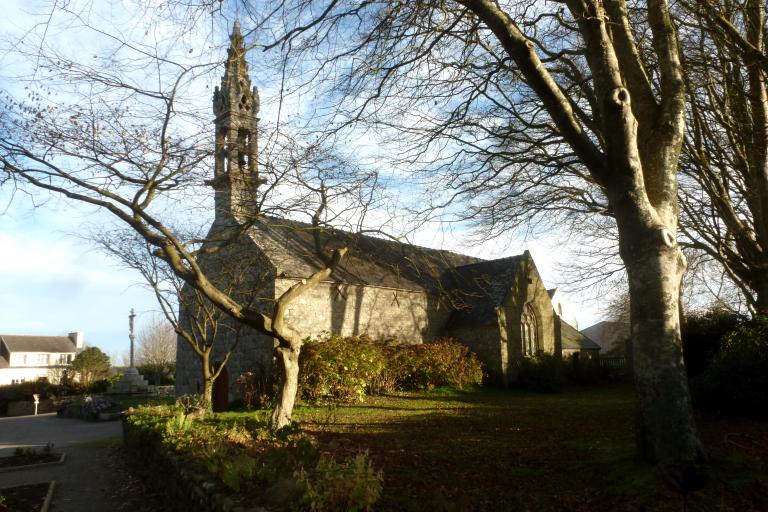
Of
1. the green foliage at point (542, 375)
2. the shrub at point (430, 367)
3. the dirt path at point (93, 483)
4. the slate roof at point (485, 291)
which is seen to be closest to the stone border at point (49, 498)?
the dirt path at point (93, 483)

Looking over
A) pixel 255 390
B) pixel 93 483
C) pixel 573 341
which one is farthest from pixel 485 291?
pixel 93 483

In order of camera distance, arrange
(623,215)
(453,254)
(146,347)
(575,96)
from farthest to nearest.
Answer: (146,347) → (453,254) → (575,96) → (623,215)

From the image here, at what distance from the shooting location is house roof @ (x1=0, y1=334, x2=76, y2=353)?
5659 centimetres

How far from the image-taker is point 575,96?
38.5 feet

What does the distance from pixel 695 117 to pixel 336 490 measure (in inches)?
466

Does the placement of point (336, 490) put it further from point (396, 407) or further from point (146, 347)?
point (146, 347)

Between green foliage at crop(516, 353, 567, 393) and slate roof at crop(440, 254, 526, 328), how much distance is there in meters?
2.39

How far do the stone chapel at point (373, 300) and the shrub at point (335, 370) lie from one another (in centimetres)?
232

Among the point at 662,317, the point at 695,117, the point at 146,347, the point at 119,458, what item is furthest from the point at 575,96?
the point at 146,347

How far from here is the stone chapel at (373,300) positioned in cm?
1980

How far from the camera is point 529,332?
2591 centimetres

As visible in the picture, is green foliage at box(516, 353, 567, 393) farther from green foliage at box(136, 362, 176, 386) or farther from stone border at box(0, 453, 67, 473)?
green foliage at box(136, 362, 176, 386)

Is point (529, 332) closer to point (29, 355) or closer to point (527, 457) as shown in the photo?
point (527, 457)

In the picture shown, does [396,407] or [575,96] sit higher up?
[575,96]
